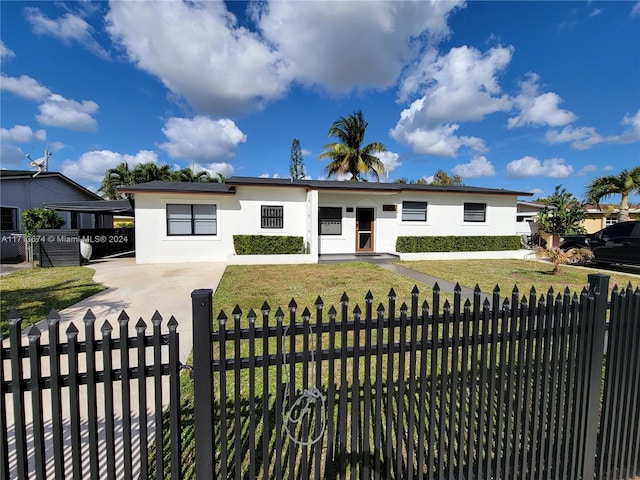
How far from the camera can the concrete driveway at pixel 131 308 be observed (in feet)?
8.34

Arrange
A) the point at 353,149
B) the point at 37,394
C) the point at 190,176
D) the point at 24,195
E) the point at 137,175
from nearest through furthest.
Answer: the point at 37,394 → the point at 24,195 → the point at 353,149 → the point at 137,175 → the point at 190,176

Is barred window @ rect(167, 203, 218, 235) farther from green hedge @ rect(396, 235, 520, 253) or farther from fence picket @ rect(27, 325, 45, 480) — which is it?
fence picket @ rect(27, 325, 45, 480)

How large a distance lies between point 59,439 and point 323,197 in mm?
13999

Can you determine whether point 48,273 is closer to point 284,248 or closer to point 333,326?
point 284,248

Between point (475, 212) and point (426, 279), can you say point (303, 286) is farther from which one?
point (475, 212)

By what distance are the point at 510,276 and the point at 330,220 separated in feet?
26.0

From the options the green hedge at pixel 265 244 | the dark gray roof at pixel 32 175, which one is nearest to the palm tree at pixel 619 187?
the green hedge at pixel 265 244

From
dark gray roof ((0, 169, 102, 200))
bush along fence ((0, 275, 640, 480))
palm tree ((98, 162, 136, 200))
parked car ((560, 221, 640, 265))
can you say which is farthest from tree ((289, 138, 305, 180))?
bush along fence ((0, 275, 640, 480))

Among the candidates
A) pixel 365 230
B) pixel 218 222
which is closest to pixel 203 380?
pixel 218 222

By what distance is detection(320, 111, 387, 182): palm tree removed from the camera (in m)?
25.5

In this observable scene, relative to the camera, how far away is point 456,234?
16.5 meters

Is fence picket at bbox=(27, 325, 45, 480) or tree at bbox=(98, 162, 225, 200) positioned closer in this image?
fence picket at bbox=(27, 325, 45, 480)

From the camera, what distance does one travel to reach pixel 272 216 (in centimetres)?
1453

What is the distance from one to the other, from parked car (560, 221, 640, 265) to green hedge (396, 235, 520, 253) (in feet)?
12.0
